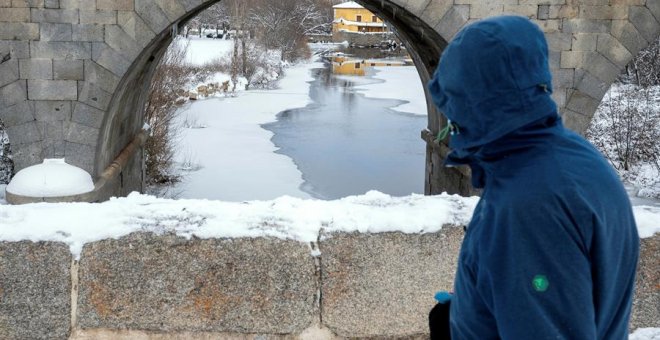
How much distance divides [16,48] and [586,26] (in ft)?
20.4

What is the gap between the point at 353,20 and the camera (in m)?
66.9

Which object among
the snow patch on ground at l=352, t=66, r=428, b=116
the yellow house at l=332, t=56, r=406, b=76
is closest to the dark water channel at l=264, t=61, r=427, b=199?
the snow patch on ground at l=352, t=66, r=428, b=116

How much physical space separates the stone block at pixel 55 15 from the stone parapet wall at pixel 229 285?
5845mm

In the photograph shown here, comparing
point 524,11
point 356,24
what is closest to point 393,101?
point 524,11

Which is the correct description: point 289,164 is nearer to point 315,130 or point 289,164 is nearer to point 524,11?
point 315,130

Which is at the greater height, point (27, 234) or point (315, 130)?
point (27, 234)

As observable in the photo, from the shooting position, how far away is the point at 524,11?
789 centimetres

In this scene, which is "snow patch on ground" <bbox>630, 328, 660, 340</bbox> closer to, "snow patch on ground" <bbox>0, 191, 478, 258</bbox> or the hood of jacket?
"snow patch on ground" <bbox>0, 191, 478, 258</bbox>

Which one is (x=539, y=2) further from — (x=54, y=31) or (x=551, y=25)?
(x=54, y=31)

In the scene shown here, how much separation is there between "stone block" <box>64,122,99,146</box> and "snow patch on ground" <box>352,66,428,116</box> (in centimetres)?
1501

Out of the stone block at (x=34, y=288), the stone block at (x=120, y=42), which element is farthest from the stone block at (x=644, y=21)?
the stone block at (x=34, y=288)

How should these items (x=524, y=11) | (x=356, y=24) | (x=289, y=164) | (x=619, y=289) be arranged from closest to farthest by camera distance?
(x=619, y=289), (x=524, y=11), (x=289, y=164), (x=356, y=24)

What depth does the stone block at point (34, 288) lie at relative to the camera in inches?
89.4

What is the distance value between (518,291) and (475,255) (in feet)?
0.47
